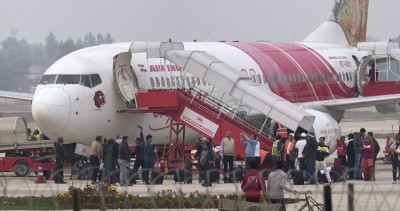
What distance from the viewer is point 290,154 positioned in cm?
3438

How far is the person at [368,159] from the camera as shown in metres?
34.3

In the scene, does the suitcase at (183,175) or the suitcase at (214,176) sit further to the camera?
the suitcase at (183,175)

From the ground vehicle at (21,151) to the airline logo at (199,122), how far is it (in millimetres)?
4039

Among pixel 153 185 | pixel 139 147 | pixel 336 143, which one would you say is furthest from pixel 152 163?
pixel 336 143

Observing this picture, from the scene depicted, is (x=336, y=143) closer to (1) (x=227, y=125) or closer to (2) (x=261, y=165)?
(1) (x=227, y=125)

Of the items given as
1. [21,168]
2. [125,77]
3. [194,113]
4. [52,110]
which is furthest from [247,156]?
[21,168]

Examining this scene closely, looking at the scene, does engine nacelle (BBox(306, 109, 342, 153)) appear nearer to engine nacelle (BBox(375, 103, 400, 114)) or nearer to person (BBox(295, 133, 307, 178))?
person (BBox(295, 133, 307, 178))

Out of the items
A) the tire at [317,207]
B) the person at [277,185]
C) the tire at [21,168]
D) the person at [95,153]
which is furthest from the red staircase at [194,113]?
the person at [277,185]

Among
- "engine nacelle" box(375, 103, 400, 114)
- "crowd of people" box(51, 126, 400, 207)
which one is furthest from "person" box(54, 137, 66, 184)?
"engine nacelle" box(375, 103, 400, 114)

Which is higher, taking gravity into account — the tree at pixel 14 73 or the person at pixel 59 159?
the tree at pixel 14 73

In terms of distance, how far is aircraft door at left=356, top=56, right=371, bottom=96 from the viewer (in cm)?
4869

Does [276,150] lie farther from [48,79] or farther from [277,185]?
[277,185]

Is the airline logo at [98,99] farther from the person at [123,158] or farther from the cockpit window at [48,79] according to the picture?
the person at [123,158]

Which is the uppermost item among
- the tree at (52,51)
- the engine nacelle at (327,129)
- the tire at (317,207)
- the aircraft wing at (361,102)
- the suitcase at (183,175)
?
the tree at (52,51)
